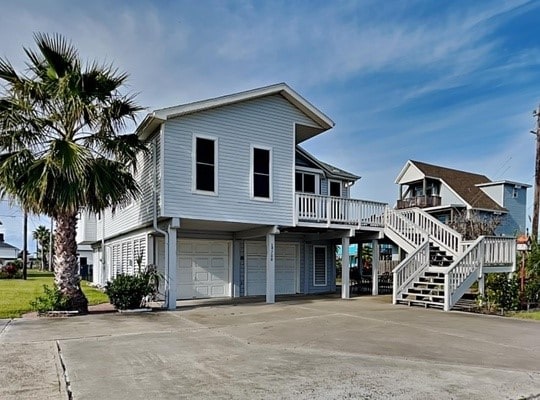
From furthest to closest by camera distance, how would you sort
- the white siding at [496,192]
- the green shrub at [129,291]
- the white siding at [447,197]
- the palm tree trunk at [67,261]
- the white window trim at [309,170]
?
1. the white siding at [496,192]
2. the white siding at [447,197]
3. the white window trim at [309,170]
4. the green shrub at [129,291]
5. the palm tree trunk at [67,261]

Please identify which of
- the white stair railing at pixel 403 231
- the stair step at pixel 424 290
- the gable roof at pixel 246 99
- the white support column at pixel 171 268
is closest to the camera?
the gable roof at pixel 246 99

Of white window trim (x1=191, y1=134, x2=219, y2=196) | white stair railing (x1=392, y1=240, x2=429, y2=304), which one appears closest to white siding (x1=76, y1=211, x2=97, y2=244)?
white window trim (x1=191, y1=134, x2=219, y2=196)

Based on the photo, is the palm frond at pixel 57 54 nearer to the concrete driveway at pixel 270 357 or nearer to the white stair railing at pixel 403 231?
the concrete driveway at pixel 270 357

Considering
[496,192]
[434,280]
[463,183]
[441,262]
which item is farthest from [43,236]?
[434,280]

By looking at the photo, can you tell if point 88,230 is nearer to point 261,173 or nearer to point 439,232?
point 261,173

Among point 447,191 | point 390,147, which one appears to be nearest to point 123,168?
point 390,147

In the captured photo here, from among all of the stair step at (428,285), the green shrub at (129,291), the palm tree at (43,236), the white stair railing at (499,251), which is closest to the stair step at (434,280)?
the stair step at (428,285)

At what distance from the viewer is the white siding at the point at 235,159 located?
44.3 feet

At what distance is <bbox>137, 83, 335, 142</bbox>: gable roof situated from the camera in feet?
43.5

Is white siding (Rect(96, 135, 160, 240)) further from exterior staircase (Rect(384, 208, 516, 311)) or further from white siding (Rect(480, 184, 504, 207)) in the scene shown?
white siding (Rect(480, 184, 504, 207))

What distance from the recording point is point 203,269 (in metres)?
17.5

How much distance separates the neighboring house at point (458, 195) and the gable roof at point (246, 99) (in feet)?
60.6

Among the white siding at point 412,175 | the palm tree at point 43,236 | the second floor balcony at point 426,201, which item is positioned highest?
the white siding at point 412,175

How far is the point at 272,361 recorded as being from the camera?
268 inches
